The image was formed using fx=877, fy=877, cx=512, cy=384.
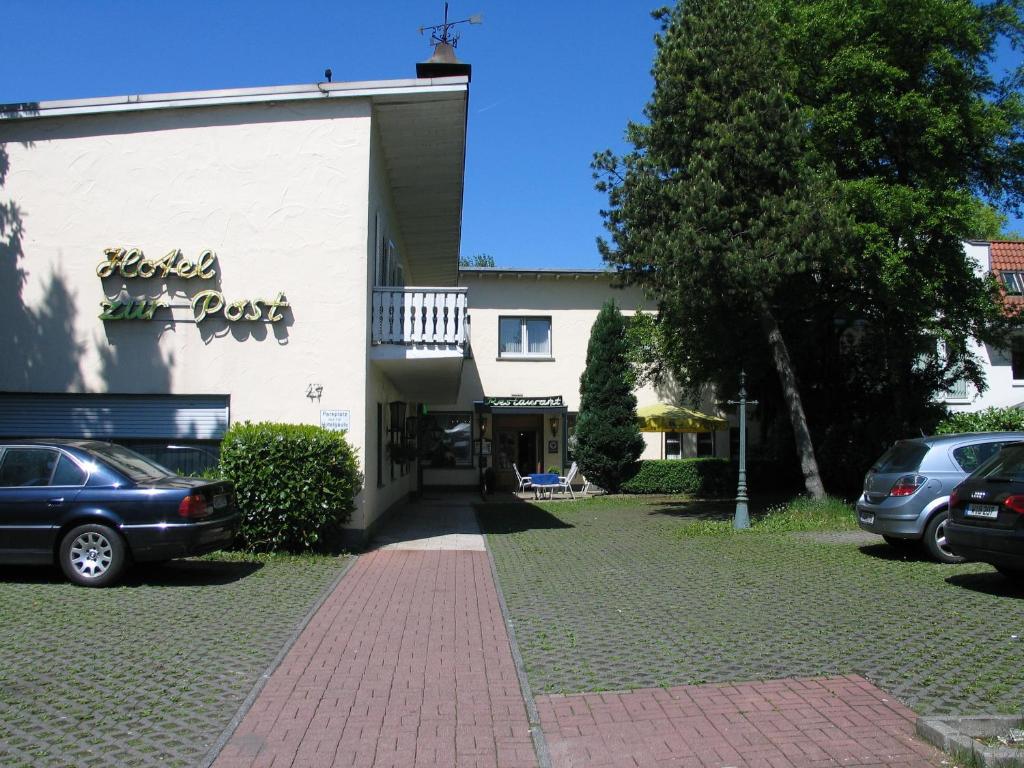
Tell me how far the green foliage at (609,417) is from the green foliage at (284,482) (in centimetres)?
1563

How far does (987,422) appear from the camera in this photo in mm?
17422

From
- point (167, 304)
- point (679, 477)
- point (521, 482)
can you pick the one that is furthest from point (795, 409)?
point (167, 304)

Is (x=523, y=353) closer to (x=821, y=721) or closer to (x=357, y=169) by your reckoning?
(x=357, y=169)

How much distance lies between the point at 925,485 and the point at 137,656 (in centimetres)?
923

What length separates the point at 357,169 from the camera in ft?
42.5

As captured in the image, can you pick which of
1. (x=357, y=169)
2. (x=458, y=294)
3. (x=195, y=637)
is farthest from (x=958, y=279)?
(x=195, y=637)

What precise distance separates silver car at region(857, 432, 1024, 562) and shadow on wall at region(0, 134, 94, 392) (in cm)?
1134

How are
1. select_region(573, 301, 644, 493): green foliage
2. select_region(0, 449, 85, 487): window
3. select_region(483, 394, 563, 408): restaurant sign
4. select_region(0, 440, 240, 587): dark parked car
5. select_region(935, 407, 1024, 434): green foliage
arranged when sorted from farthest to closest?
select_region(483, 394, 563, 408): restaurant sign, select_region(573, 301, 644, 493): green foliage, select_region(935, 407, 1024, 434): green foliage, select_region(0, 449, 85, 487): window, select_region(0, 440, 240, 587): dark parked car

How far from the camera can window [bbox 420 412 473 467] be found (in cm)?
2930

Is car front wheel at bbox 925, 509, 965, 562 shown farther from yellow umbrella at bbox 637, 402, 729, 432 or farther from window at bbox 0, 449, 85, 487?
yellow umbrella at bbox 637, 402, 729, 432

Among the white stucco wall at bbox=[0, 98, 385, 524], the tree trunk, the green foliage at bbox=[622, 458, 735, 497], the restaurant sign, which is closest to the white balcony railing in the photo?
the white stucco wall at bbox=[0, 98, 385, 524]

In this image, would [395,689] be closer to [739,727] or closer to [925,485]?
[739,727]

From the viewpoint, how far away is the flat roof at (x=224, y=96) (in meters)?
12.9

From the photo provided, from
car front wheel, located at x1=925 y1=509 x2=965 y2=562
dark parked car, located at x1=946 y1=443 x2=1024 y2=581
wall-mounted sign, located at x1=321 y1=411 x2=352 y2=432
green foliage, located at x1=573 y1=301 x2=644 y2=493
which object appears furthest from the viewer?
green foliage, located at x1=573 y1=301 x2=644 y2=493
